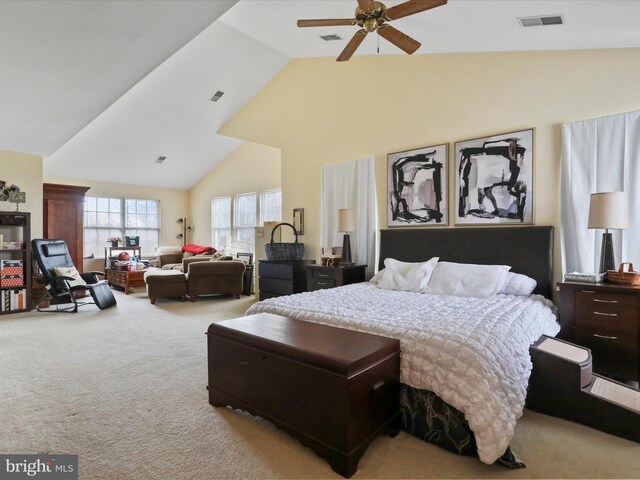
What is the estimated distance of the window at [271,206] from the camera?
24.7 ft

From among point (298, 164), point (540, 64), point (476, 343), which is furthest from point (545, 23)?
point (298, 164)

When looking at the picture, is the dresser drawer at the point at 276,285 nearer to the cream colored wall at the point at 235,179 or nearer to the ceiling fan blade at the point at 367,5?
the cream colored wall at the point at 235,179

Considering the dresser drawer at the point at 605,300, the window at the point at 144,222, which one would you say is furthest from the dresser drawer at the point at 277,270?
the window at the point at 144,222

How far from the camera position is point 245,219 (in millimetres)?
8273

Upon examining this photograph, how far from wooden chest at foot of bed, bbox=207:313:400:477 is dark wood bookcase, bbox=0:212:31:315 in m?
4.64

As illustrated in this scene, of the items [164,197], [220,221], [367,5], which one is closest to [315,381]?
[367,5]

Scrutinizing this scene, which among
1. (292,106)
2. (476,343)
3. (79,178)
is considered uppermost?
(292,106)

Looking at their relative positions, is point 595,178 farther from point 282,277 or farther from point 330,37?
point 282,277

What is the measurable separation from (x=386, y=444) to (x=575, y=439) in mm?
1069

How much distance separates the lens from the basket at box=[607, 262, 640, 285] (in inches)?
101

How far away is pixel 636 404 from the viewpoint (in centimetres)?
204

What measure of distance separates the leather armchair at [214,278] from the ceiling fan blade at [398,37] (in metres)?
4.59

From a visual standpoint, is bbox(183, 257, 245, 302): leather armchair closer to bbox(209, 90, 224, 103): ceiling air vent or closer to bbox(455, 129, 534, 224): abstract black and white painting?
bbox(209, 90, 224, 103): ceiling air vent

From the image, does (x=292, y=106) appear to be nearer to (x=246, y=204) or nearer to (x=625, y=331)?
(x=246, y=204)
